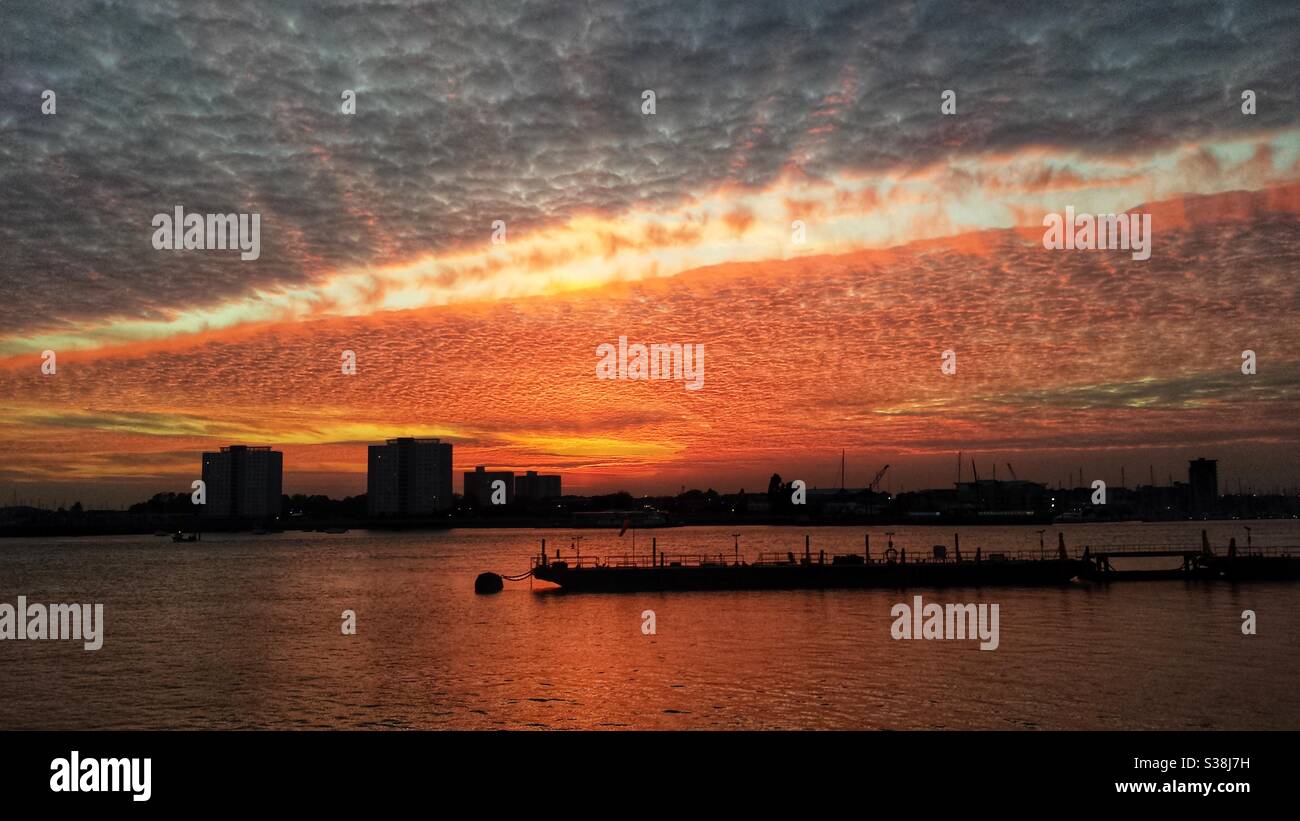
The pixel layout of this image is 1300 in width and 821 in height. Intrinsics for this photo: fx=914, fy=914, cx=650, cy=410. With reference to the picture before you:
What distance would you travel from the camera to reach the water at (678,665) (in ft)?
124

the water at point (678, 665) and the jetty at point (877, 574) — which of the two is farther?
the jetty at point (877, 574)

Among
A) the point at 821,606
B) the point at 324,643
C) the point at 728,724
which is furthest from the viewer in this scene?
the point at 821,606

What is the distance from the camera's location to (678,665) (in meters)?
49.0

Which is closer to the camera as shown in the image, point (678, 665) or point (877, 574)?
point (678, 665)

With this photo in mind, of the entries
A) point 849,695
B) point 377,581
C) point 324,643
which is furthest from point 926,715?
point 377,581

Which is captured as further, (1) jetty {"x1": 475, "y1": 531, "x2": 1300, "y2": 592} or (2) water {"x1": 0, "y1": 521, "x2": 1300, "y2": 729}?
(1) jetty {"x1": 475, "y1": 531, "x2": 1300, "y2": 592}

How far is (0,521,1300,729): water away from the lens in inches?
1486
